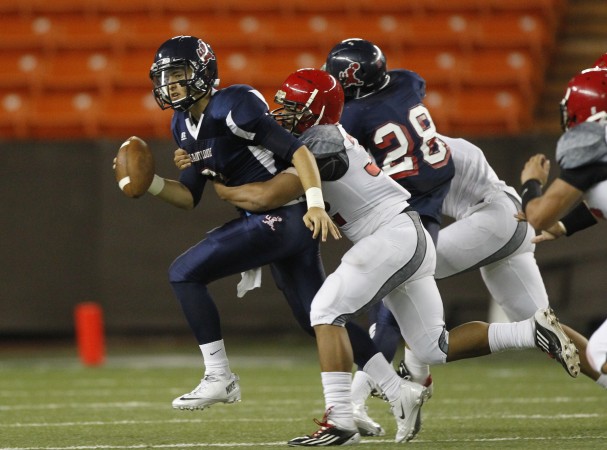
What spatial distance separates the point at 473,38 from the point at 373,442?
6095mm

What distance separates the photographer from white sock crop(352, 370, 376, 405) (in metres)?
4.64

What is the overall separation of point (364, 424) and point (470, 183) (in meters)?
1.16

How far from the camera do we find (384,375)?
4.42m

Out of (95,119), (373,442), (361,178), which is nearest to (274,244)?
(361,178)

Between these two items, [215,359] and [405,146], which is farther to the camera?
[405,146]

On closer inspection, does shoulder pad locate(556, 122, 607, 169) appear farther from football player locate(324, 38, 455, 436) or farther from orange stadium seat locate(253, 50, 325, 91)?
orange stadium seat locate(253, 50, 325, 91)

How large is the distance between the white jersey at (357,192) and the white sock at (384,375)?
0.49 m

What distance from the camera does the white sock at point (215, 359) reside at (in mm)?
4371

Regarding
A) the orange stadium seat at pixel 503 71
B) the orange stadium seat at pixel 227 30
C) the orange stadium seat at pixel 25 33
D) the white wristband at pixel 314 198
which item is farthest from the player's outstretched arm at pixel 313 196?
the orange stadium seat at pixel 25 33

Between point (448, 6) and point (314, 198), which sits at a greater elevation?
→ point (448, 6)

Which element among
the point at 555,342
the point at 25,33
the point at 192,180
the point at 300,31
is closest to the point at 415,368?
the point at 555,342

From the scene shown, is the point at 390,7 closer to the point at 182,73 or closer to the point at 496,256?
the point at 496,256

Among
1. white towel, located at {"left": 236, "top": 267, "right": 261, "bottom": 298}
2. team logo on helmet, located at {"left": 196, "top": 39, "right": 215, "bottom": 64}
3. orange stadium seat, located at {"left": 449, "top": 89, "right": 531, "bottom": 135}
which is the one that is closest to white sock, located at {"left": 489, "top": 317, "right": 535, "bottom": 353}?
white towel, located at {"left": 236, "top": 267, "right": 261, "bottom": 298}

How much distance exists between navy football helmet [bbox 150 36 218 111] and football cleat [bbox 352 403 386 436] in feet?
4.17
